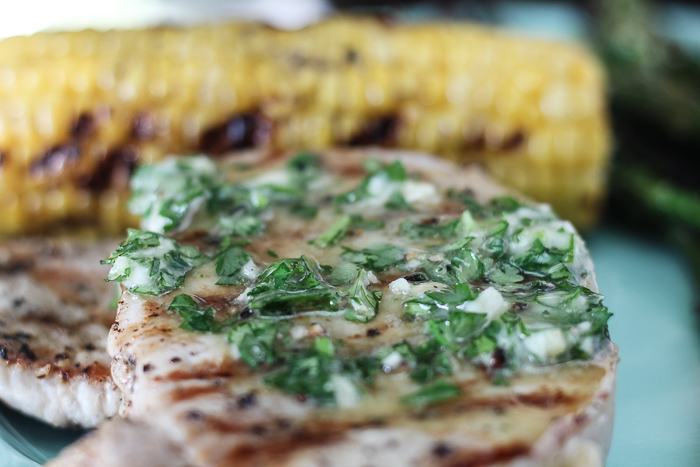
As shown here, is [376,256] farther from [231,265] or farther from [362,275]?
[231,265]

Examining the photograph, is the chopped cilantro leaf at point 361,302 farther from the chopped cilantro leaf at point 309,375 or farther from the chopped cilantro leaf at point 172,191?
the chopped cilantro leaf at point 172,191

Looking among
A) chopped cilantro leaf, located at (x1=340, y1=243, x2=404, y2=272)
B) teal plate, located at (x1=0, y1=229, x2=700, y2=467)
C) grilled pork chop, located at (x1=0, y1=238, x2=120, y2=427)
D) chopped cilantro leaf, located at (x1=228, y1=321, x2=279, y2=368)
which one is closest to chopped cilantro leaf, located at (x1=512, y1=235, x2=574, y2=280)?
chopped cilantro leaf, located at (x1=340, y1=243, x2=404, y2=272)

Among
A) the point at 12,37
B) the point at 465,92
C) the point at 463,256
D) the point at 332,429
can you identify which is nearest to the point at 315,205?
the point at 463,256

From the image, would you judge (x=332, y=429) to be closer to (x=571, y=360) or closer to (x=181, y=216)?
(x=571, y=360)

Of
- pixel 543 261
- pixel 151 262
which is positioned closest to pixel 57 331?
pixel 151 262

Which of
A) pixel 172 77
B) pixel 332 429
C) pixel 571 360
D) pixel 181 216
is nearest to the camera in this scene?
pixel 332 429

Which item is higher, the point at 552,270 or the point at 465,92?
the point at 465,92

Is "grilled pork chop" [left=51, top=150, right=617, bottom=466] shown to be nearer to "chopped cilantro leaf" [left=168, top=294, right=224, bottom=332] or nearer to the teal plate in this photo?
"chopped cilantro leaf" [left=168, top=294, right=224, bottom=332]
